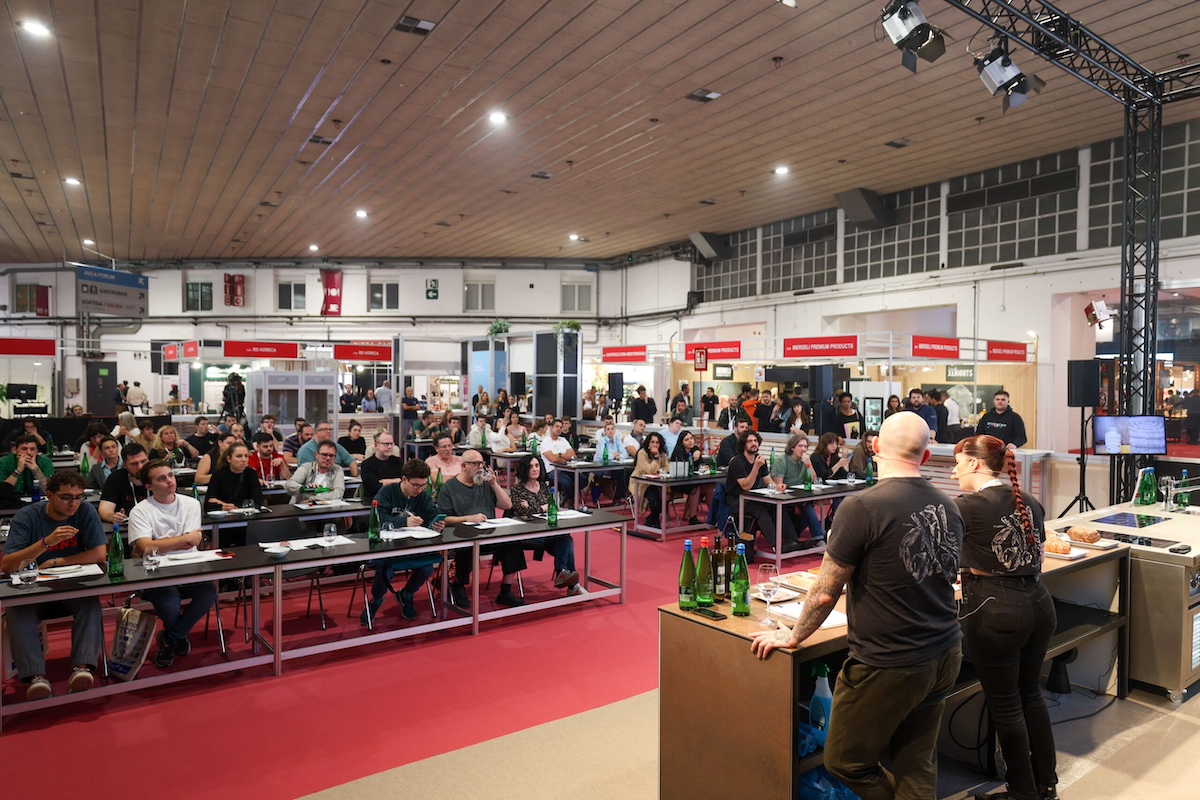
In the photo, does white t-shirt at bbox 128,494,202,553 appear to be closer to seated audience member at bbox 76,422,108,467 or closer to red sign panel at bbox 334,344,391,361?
seated audience member at bbox 76,422,108,467

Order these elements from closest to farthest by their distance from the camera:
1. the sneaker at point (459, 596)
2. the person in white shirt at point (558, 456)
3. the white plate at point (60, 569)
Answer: the white plate at point (60, 569), the sneaker at point (459, 596), the person in white shirt at point (558, 456)

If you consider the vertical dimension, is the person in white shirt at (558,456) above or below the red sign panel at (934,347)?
below

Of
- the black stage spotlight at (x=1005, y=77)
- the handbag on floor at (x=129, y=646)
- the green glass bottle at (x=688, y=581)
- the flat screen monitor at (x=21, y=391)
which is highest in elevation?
the black stage spotlight at (x=1005, y=77)

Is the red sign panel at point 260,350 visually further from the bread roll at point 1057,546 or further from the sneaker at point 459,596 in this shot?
the bread roll at point 1057,546

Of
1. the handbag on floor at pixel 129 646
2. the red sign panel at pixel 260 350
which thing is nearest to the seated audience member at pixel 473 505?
the handbag on floor at pixel 129 646

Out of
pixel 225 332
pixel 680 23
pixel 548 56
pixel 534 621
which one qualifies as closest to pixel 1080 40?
pixel 680 23

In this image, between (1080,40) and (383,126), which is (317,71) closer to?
(383,126)

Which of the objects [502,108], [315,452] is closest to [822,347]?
[502,108]

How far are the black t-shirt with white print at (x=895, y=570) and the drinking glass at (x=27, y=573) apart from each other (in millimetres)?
3893

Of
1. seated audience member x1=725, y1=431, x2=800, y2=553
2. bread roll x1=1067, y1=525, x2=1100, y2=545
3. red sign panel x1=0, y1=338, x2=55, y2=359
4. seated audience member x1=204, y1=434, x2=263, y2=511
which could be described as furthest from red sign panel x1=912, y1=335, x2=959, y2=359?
red sign panel x1=0, y1=338, x2=55, y2=359

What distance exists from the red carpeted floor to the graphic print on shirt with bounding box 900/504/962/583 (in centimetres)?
213

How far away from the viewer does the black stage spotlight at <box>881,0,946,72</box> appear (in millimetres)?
5727

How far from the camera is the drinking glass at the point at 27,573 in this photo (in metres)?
3.85

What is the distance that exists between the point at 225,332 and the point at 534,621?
1943 cm
